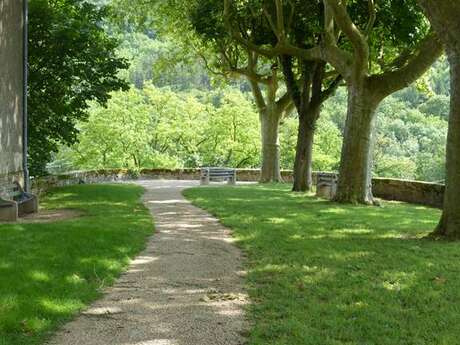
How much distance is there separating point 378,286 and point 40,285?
380 cm

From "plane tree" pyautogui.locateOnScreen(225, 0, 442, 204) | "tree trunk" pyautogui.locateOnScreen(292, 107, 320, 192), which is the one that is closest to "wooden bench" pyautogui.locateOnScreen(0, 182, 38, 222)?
"plane tree" pyautogui.locateOnScreen(225, 0, 442, 204)

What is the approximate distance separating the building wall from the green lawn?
608 cm

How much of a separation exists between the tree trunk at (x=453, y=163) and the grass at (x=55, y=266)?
5.23 metres

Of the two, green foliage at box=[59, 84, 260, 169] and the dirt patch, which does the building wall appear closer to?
the dirt patch

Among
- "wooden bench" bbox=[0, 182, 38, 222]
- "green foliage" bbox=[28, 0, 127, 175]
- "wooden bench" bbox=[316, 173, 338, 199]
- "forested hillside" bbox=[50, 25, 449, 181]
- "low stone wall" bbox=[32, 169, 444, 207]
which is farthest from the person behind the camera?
"forested hillside" bbox=[50, 25, 449, 181]

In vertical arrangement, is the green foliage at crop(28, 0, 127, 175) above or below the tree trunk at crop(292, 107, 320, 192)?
above

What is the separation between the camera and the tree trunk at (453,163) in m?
9.52

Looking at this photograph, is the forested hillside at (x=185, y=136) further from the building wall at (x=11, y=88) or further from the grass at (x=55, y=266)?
the grass at (x=55, y=266)

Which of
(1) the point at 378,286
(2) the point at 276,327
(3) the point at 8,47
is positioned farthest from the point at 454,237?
(3) the point at 8,47

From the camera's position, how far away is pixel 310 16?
19812 millimetres

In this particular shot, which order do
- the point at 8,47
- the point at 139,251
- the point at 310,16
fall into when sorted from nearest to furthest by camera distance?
the point at 139,251
the point at 8,47
the point at 310,16

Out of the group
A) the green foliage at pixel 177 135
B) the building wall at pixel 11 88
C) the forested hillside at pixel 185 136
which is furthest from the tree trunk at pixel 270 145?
the green foliage at pixel 177 135

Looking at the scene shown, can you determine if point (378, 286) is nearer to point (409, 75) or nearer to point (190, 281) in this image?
point (190, 281)

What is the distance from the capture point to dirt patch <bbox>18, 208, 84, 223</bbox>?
493 inches
